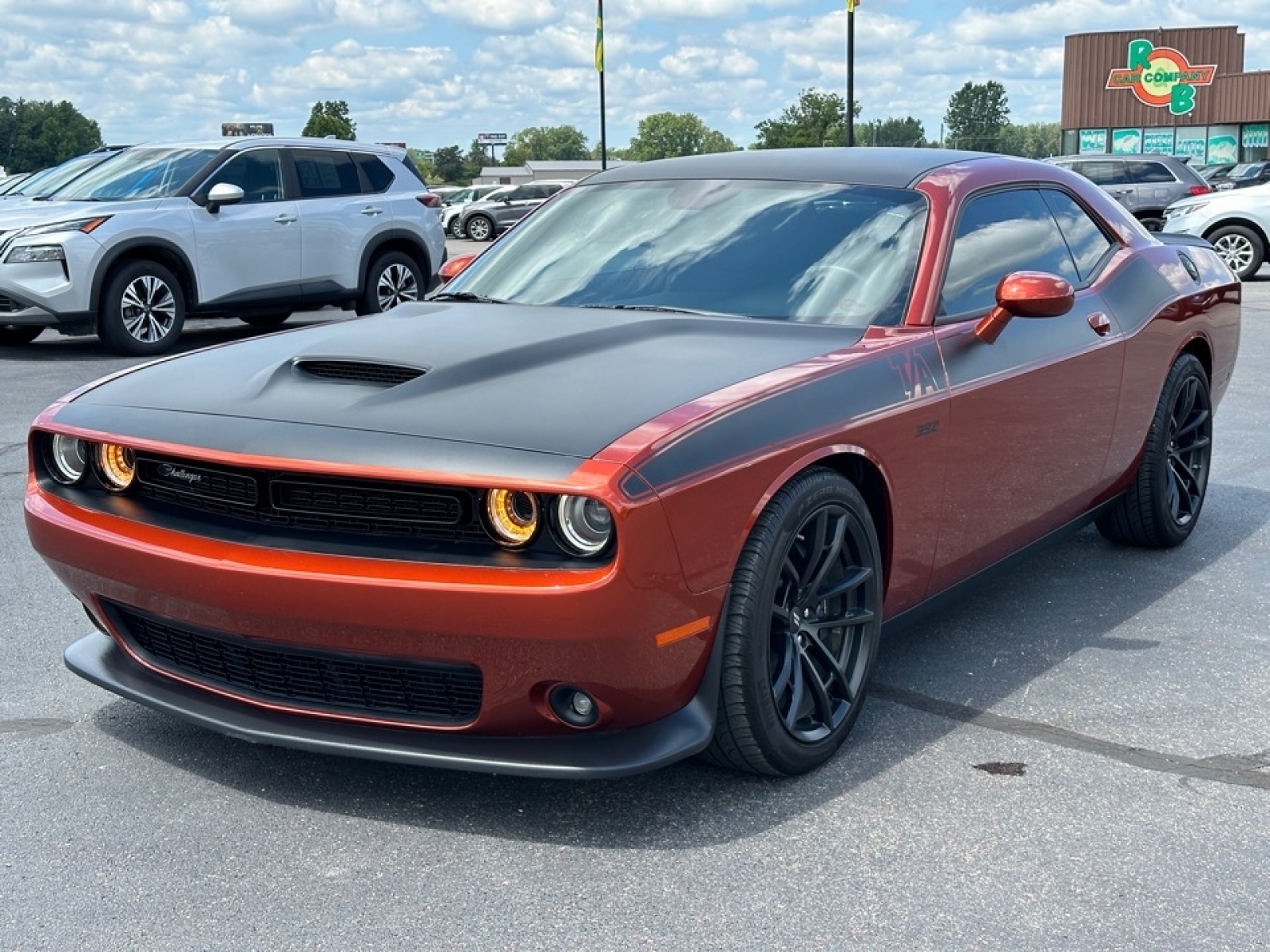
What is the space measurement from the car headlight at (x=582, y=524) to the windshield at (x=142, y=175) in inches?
381

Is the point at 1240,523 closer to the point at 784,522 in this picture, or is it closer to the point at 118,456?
the point at 784,522

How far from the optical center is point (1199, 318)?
5.52 m

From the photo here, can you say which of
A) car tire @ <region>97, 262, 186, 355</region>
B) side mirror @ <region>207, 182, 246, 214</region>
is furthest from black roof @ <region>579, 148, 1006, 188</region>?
car tire @ <region>97, 262, 186, 355</region>

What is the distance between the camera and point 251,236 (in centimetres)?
1205

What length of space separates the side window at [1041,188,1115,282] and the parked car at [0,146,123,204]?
9.12 metres

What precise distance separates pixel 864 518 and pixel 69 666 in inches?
75.8

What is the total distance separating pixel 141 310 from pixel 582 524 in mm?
9448

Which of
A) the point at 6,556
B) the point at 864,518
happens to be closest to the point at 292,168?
the point at 6,556

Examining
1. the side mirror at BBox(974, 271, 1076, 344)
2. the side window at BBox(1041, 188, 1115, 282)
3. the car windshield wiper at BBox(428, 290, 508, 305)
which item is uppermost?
the side window at BBox(1041, 188, 1115, 282)

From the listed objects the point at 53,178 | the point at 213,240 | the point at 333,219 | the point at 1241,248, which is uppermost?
the point at 53,178

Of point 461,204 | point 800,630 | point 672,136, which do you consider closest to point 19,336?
point 800,630

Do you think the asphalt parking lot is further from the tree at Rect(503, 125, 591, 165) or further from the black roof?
the tree at Rect(503, 125, 591, 165)

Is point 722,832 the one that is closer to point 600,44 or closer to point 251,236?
point 251,236

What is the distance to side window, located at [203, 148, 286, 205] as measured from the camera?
475 inches
